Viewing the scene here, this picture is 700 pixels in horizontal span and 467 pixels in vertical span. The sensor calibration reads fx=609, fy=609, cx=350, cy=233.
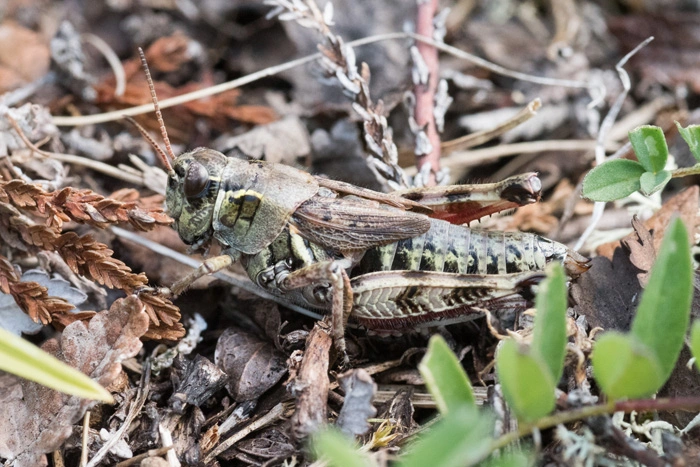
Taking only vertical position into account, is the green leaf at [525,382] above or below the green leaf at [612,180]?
below

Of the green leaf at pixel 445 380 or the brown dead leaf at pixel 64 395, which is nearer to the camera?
the green leaf at pixel 445 380

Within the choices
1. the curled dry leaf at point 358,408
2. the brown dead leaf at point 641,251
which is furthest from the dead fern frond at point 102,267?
the brown dead leaf at point 641,251

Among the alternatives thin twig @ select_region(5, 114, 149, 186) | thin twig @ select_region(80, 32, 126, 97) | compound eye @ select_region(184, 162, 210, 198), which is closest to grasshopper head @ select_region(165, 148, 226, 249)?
compound eye @ select_region(184, 162, 210, 198)

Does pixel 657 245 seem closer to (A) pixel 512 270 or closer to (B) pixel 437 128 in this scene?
(A) pixel 512 270

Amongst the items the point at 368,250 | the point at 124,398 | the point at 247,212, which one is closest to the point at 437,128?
the point at 368,250

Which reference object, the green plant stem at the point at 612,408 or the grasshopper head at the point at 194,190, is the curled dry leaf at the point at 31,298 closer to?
the grasshopper head at the point at 194,190

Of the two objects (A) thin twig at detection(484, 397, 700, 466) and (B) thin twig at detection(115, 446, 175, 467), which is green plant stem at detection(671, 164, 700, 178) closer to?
(A) thin twig at detection(484, 397, 700, 466)
